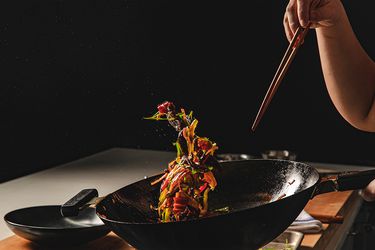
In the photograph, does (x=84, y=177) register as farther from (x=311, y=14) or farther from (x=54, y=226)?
(x=311, y=14)

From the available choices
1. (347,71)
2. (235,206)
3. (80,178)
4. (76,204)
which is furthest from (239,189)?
(80,178)

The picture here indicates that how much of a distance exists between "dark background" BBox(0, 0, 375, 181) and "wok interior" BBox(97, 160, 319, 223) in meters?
1.24

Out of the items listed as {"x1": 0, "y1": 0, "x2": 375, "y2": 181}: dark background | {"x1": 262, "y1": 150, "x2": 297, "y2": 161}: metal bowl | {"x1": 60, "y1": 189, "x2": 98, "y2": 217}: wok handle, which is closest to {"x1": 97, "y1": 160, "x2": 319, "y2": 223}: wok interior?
{"x1": 60, "y1": 189, "x2": 98, "y2": 217}: wok handle

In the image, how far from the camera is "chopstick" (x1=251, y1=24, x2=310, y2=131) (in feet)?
4.53

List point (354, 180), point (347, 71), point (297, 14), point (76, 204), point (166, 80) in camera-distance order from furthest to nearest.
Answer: point (166, 80) < point (347, 71) < point (297, 14) < point (76, 204) < point (354, 180)

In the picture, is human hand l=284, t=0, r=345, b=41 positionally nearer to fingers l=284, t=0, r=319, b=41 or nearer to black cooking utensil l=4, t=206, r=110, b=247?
fingers l=284, t=0, r=319, b=41

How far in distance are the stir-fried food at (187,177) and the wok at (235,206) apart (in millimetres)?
44

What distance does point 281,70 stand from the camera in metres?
1.47

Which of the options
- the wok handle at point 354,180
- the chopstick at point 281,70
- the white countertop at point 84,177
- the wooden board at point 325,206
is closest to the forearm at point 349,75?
the wooden board at point 325,206

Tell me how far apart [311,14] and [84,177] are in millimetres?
1211

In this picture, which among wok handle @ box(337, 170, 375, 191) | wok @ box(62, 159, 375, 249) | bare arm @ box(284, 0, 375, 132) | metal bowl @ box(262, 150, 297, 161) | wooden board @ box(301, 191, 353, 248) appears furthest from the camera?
metal bowl @ box(262, 150, 297, 161)

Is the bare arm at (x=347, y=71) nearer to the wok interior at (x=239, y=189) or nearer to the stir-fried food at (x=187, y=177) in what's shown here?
the wok interior at (x=239, y=189)

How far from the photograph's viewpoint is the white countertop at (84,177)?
2.20 metres

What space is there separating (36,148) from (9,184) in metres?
0.23
